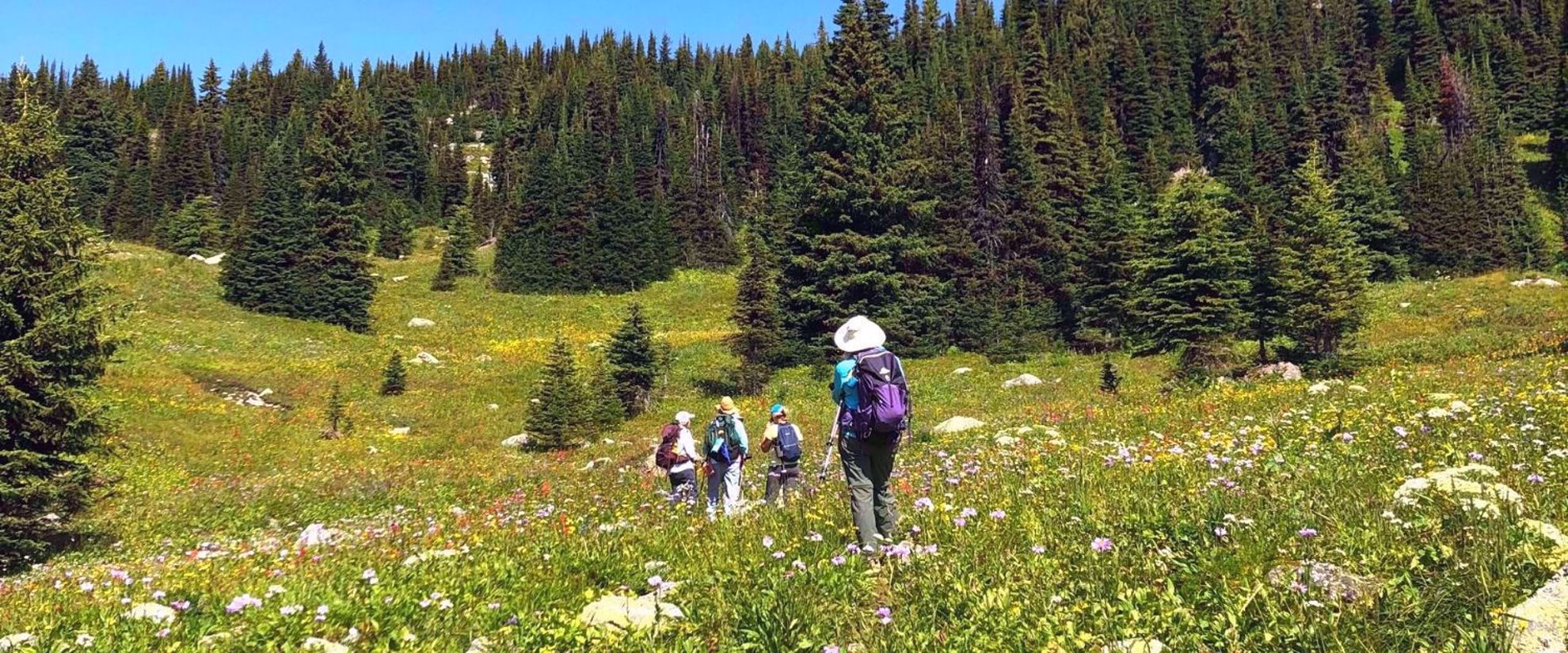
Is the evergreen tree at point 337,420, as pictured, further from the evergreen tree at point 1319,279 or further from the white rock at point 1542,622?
the evergreen tree at point 1319,279

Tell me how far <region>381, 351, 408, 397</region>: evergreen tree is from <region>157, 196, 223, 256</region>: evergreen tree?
Answer: 5066 cm

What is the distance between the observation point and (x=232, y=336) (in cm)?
4191

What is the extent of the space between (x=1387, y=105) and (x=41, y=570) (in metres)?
123

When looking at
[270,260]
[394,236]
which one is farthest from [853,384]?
[394,236]

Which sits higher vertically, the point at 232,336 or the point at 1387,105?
the point at 1387,105

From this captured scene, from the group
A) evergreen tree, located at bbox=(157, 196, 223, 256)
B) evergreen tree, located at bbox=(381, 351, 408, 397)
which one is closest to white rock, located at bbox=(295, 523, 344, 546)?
evergreen tree, located at bbox=(381, 351, 408, 397)

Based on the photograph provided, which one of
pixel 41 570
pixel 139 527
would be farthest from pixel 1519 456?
pixel 139 527

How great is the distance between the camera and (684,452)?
1068cm

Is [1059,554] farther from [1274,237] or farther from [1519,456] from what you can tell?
[1274,237]

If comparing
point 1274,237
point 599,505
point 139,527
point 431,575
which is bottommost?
point 139,527

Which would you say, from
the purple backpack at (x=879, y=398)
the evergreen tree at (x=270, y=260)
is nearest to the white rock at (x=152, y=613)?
the purple backpack at (x=879, y=398)

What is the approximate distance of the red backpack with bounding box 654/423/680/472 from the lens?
10672 mm

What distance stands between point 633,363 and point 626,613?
24.5 m

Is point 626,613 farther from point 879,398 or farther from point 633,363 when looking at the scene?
point 633,363
